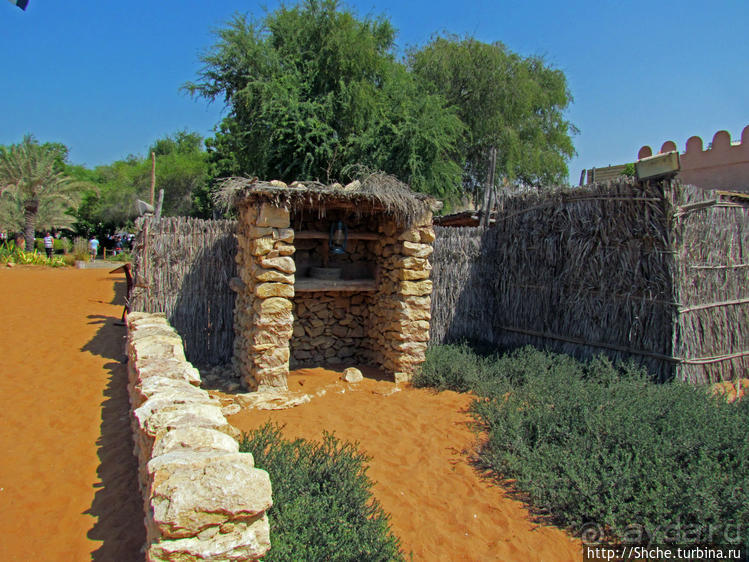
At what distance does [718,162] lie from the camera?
27.8 ft

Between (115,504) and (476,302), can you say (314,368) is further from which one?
(115,504)

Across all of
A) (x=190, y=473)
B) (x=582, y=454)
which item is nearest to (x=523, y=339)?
(x=582, y=454)

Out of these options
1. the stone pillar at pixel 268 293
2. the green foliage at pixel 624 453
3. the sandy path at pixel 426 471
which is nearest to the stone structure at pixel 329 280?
the stone pillar at pixel 268 293

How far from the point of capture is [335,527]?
290cm

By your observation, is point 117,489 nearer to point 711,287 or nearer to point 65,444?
point 65,444

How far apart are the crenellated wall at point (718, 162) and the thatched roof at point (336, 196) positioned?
523 centimetres

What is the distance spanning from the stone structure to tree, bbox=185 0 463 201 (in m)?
4.19

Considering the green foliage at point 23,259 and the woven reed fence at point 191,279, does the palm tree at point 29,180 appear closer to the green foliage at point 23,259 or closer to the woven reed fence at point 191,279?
the green foliage at point 23,259

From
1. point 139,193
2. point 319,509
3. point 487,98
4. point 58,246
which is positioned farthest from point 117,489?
point 139,193

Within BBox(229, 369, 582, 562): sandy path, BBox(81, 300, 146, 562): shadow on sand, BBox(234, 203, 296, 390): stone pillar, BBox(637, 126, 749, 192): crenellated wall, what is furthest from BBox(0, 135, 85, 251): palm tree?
BBox(637, 126, 749, 192): crenellated wall

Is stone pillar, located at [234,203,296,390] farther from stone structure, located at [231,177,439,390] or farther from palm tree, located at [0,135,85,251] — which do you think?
palm tree, located at [0,135,85,251]

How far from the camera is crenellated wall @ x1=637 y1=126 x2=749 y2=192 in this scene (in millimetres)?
8125

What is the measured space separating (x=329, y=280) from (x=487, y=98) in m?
12.6

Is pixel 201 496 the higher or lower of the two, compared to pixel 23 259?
lower
